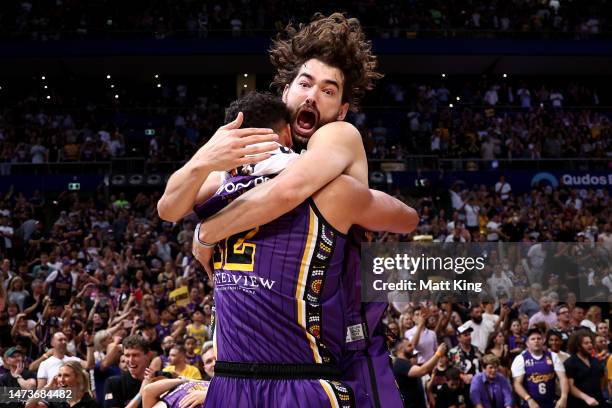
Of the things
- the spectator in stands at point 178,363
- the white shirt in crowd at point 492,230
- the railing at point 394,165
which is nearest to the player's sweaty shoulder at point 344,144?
the spectator in stands at point 178,363

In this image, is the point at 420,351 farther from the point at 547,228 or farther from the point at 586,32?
the point at 586,32

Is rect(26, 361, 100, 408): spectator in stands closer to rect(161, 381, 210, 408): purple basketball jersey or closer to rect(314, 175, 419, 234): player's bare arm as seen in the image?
rect(161, 381, 210, 408): purple basketball jersey

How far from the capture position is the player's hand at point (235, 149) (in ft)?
10.4

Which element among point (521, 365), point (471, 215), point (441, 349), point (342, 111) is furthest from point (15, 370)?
point (471, 215)

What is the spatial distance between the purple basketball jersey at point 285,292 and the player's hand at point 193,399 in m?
0.69

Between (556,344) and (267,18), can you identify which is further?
(267,18)

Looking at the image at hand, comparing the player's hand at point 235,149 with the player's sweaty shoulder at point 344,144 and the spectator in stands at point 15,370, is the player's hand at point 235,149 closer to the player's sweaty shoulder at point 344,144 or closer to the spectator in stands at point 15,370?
the player's sweaty shoulder at point 344,144

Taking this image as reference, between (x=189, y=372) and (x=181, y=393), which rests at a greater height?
(x=181, y=393)

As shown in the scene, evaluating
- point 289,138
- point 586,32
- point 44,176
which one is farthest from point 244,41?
point 289,138

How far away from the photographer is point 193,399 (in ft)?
12.9

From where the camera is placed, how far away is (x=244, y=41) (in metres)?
28.9

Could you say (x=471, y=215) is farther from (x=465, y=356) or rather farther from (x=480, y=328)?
(x=465, y=356)

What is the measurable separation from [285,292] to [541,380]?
918 centimetres

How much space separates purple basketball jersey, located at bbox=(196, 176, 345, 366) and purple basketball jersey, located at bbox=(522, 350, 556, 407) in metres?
8.92
